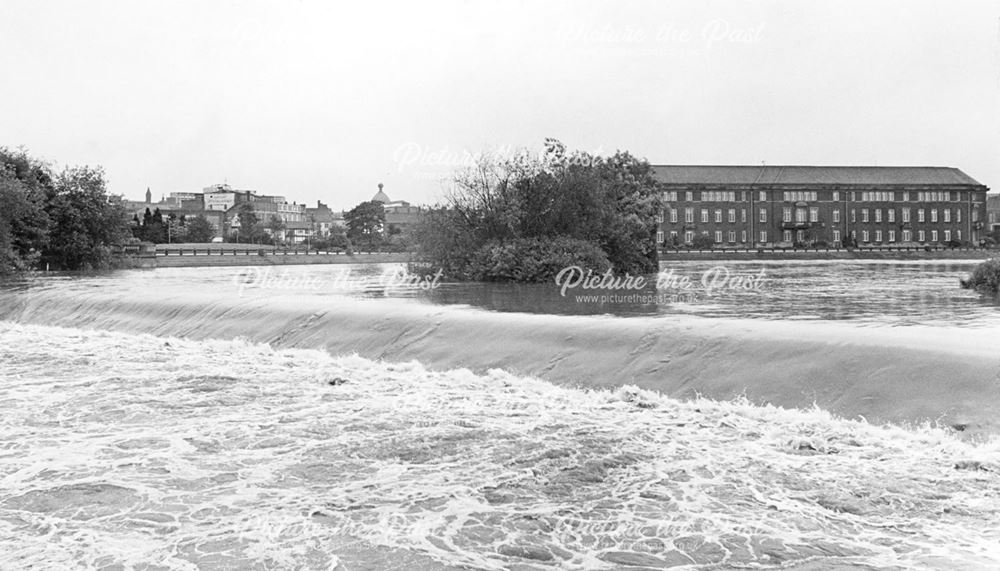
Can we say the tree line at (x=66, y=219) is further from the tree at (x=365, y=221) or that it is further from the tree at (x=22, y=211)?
the tree at (x=365, y=221)

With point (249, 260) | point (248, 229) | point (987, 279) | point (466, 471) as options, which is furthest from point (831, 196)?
point (466, 471)

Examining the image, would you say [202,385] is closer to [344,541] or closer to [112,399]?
[112,399]

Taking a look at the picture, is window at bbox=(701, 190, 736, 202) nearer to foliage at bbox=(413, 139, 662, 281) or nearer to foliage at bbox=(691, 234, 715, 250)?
foliage at bbox=(691, 234, 715, 250)

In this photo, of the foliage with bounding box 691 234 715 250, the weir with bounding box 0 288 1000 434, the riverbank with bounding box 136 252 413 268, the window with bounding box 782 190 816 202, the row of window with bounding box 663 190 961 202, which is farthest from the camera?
the window with bounding box 782 190 816 202

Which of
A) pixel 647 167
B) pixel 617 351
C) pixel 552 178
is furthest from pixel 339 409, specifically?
pixel 647 167

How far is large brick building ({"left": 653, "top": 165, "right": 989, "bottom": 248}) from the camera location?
343ft

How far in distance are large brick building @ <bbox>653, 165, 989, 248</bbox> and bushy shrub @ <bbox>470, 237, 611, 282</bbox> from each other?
71130 mm

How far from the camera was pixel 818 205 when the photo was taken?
108 meters

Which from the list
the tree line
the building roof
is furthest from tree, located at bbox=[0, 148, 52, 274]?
the building roof

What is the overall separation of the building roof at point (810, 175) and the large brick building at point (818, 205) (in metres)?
0.12

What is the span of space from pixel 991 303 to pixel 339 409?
46.3ft

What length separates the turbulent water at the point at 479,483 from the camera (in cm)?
625

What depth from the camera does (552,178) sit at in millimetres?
33781

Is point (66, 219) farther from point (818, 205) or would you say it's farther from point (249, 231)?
point (818, 205)
